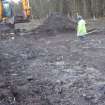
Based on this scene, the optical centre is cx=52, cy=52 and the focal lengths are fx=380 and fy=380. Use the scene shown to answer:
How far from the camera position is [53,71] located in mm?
12539

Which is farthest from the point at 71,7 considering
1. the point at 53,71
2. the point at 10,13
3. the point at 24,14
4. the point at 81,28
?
the point at 53,71

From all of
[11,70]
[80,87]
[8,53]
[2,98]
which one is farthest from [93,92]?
[8,53]

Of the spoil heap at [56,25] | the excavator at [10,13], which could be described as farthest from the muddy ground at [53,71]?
the spoil heap at [56,25]

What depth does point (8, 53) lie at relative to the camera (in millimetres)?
16641

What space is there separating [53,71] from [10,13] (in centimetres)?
1098

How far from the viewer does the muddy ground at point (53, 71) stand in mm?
9250

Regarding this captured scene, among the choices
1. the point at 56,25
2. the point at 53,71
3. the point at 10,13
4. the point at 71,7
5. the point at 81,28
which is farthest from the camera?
the point at 71,7

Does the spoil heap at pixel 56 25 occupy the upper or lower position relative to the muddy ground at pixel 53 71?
upper

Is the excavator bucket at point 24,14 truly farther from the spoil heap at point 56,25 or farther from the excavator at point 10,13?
the spoil heap at point 56,25

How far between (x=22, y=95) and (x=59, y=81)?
6.29 ft

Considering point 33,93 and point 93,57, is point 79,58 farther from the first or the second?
point 33,93

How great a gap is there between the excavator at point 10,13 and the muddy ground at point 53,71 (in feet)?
7.43

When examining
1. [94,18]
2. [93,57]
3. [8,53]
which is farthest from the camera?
[94,18]

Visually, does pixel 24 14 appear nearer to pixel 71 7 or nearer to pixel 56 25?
pixel 56 25
